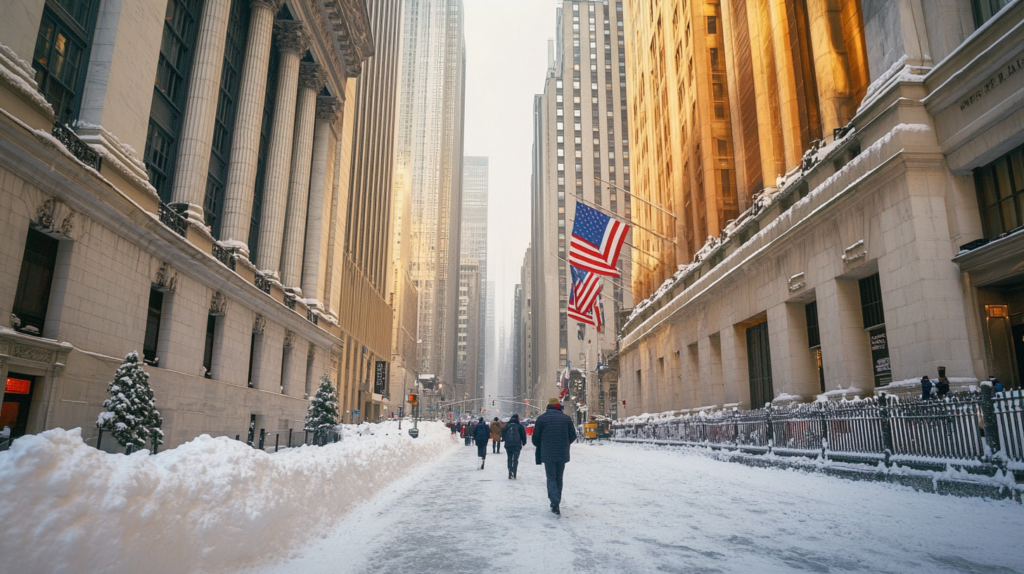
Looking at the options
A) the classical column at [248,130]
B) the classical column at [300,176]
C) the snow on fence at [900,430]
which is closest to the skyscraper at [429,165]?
the classical column at [300,176]

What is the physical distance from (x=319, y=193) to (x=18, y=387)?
30.2m

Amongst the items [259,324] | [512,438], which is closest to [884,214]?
[512,438]

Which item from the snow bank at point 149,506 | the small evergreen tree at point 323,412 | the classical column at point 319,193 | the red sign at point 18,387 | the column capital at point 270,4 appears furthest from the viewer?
the classical column at point 319,193

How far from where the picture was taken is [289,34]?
118 ft

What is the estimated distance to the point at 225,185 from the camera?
1209 inches

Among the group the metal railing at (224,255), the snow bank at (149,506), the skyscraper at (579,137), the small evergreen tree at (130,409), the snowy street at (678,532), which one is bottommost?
the snowy street at (678,532)

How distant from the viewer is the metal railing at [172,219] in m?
21.5

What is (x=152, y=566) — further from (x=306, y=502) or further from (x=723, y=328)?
(x=723, y=328)

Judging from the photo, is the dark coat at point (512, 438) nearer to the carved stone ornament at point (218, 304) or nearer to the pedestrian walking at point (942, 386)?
the pedestrian walking at point (942, 386)

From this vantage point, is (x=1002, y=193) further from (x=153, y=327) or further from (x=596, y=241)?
(x=153, y=327)

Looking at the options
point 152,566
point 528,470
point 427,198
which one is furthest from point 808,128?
point 427,198

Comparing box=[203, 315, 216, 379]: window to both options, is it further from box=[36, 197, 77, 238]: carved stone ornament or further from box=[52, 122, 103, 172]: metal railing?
box=[36, 197, 77, 238]: carved stone ornament

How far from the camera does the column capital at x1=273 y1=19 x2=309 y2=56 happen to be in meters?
35.6

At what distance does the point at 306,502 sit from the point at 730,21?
3383cm
